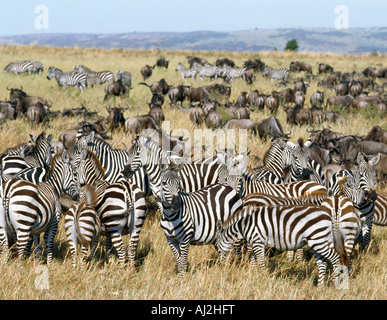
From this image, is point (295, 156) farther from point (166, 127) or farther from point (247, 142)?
point (166, 127)

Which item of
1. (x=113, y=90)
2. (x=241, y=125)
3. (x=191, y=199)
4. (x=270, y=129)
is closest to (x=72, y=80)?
(x=113, y=90)

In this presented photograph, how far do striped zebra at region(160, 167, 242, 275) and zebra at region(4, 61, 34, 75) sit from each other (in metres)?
25.3

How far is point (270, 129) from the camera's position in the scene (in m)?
13.9

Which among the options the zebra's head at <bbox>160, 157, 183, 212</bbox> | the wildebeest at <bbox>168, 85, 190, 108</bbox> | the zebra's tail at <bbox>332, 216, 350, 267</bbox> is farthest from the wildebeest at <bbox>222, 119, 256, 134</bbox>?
the zebra's head at <bbox>160, 157, 183, 212</bbox>

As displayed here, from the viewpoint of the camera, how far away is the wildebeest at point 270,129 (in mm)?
13625

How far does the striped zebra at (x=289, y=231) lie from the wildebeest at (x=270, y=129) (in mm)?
7709

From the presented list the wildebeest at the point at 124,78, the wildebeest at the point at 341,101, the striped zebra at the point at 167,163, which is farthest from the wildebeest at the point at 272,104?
the striped zebra at the point at 167,163

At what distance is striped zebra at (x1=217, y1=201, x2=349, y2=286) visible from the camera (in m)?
5.61

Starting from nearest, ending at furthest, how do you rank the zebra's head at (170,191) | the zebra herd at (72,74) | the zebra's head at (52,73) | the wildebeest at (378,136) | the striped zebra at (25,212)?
the striped zebra at (25,212)
the zebra's head at (170,191)
the wildebeest at (378,136)
the zebra herd at (72,74)
the zebra's head at (52,73)

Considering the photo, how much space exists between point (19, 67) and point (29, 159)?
22.3 meters

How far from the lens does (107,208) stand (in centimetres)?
606

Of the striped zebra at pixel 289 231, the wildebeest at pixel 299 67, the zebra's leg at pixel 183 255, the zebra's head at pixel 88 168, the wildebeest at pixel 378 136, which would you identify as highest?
the wildebeest at pixel 299 67

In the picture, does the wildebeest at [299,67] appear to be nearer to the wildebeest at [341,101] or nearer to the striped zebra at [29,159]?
the wildebeest at [341,101]

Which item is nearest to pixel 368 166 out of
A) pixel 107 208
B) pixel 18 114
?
pixel 107 208
